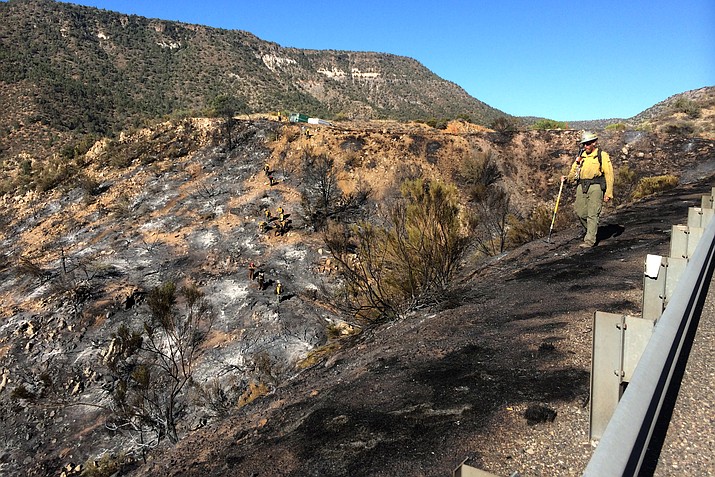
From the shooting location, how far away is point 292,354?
11.8 m

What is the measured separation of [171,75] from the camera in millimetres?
55406

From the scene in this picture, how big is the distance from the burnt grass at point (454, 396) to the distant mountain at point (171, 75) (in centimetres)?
3205

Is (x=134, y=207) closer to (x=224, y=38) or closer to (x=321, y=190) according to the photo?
(x=321, y=190)

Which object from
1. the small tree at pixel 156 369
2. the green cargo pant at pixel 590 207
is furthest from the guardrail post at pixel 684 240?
the small tree at pixel 156 369

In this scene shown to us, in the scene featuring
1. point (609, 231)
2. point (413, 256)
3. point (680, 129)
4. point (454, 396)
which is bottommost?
point (454, 396)

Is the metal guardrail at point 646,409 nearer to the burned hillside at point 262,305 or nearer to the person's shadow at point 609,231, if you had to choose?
the burned hillside at point 262,305

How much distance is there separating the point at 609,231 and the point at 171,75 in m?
59.2

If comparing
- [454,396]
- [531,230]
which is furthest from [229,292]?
[454,396]

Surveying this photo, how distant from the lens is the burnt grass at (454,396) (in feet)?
9.21

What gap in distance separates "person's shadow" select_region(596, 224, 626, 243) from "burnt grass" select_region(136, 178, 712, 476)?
1.10 meters

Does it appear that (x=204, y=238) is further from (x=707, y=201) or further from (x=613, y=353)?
(x=613, y=353)

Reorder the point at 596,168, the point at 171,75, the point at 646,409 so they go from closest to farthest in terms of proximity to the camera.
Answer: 1. the point at 646,409
2. the point at 596,168
3. the point at 171,75

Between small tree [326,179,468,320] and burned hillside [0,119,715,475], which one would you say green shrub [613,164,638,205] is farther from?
small tree [326,179,468,320]

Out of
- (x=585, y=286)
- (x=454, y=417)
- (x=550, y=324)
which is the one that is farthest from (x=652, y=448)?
(x=585, y=286)
